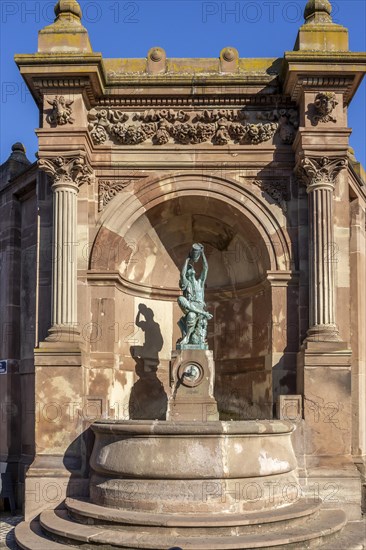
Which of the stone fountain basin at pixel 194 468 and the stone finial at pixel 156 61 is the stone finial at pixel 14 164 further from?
the stone fountain basin at pixel 194 468

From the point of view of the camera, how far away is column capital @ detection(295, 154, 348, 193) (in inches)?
435

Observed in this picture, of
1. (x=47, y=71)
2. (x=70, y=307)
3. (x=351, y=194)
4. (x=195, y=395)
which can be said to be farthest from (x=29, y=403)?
(x=351, y=194)

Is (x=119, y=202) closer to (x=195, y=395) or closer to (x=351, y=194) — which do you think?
(x=195, y=395)

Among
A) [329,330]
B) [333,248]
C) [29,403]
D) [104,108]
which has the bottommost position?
[29,403]

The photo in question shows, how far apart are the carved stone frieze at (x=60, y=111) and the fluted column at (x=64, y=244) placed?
0.61 metres

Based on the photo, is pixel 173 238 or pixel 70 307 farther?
pixel 173 238

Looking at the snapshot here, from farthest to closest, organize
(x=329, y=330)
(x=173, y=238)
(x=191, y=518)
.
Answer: (x=173, y=238), (x=329, y=330), (x=191, y=518)

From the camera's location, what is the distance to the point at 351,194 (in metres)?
12.8

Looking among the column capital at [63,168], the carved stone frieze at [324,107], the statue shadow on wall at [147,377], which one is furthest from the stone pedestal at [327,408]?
the column capital at [63,168]

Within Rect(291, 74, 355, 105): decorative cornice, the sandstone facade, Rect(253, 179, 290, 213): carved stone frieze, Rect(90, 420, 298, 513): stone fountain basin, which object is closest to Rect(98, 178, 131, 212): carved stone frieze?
the sandstone facade

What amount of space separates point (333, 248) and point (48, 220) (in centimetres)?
453

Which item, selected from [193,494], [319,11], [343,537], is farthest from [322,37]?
[343,537]

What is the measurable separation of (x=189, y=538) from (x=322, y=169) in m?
5.79

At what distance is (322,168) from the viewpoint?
435 inches
